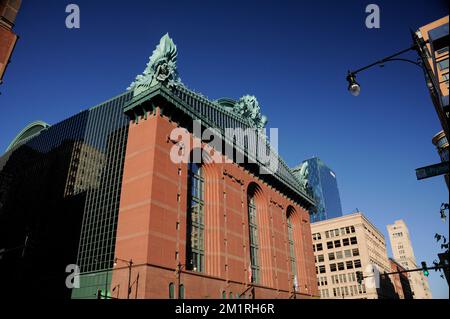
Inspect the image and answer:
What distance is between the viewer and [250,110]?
2665 inches

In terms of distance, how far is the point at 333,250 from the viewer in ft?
322

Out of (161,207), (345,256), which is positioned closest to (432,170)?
(161,207)

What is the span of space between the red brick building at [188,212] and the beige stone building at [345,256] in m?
34.0

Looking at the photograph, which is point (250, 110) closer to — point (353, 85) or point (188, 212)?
point (188, 212)

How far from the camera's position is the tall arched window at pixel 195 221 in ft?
138

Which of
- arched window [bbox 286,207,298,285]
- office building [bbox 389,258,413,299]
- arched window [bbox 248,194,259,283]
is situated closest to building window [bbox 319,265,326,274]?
arched window [bbox 286,207,298,285]

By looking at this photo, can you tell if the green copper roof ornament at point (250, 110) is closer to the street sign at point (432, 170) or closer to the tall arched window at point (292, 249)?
the tall arched window at point (292, 249)

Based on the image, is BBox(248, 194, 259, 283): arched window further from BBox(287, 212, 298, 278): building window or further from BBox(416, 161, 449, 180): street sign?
BBox(416, 161, 449, 180): street sign

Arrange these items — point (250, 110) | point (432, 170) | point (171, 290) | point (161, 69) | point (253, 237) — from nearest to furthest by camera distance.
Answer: point (432, 170) → point (171, 290) → point (161, 69) → point (253, 237) → point (250, 110)

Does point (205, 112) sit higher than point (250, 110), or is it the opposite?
point (250, 110)

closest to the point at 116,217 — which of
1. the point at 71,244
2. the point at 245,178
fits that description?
the point at 71,244

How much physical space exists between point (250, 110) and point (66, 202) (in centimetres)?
3820

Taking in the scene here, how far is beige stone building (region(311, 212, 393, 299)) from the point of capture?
90.9 metres

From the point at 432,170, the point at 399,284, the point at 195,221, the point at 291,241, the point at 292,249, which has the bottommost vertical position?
the point at 432,170
